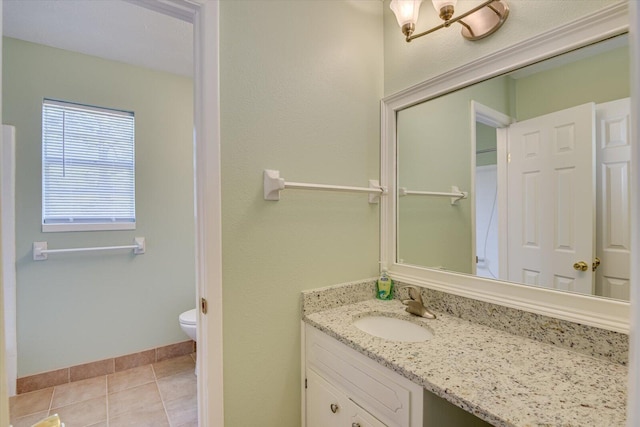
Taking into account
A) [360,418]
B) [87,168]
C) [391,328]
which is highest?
[87,168]

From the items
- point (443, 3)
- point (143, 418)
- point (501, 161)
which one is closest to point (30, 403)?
point (143, 418)

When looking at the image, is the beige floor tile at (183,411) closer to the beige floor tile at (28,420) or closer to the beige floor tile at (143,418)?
the beige floor tile at (143,418)

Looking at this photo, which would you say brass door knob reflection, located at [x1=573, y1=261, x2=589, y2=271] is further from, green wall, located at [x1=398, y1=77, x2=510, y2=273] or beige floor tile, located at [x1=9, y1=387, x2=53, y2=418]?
beige floor tile, located at [x1=9, y1=387, x2=53, y2=418]

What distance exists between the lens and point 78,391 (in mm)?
2035

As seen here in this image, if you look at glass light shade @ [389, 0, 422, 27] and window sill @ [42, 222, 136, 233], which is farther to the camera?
window sill @ [42, 222, 136, 233]

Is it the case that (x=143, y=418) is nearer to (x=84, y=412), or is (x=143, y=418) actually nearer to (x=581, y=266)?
(x=84, y=412)

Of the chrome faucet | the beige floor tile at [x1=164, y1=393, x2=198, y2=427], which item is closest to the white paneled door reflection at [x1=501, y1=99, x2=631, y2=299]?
the chrome faucet

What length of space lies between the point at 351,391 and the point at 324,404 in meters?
0.20

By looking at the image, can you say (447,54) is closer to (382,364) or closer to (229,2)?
(229,2)

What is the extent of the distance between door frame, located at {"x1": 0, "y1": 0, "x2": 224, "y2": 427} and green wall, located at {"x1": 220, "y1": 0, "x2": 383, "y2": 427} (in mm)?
34

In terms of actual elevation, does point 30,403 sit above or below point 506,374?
below

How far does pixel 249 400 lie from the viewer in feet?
3.99

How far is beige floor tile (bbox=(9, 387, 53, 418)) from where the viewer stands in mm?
1829

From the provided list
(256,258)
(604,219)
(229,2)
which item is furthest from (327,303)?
(229,2)
